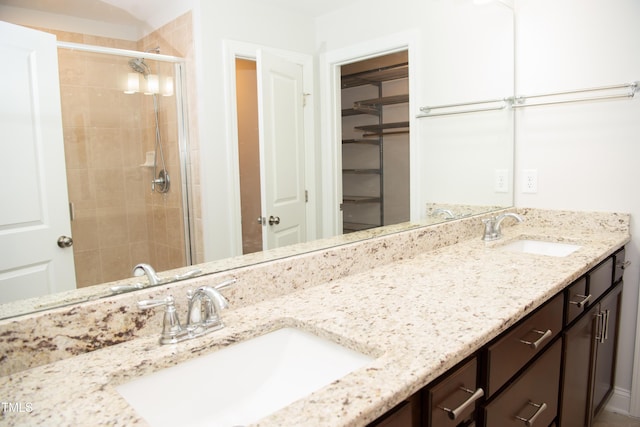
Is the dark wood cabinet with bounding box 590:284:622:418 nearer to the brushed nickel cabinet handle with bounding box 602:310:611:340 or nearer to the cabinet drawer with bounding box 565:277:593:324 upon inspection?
the brushed nickel cabinet handle with bounding box 602:310:611:340

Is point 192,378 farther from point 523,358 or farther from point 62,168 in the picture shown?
point 523,358

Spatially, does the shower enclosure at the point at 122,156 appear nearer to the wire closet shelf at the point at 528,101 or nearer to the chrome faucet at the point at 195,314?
the chrome faucet at the point at 195,314

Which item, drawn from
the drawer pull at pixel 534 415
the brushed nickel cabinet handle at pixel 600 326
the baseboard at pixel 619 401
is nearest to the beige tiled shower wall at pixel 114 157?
the drawer pull at pixel 534 415

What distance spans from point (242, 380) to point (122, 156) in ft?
1.93

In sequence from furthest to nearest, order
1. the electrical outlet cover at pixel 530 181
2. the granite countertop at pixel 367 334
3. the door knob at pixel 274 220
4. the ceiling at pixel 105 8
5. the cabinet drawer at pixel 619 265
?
1. the electrical outlet cover at pixel 530 181
2. the cabinet drawer at pixel 619 265
3. the door knob at pixel 274 220
4. the ceiling at pixel 105 8
5. the granite countertop at pixel 367 334

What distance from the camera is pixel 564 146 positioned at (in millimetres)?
2225

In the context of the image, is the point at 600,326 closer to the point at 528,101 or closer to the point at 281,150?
the point at 528,101

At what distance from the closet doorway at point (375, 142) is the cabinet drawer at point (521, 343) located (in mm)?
655

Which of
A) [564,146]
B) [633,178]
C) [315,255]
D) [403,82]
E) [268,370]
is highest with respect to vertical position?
[403,82]

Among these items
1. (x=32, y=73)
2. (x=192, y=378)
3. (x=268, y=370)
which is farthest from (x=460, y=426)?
(x=32, y=73)

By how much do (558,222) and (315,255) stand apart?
1.56m

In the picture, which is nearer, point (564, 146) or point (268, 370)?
point (268, 370)

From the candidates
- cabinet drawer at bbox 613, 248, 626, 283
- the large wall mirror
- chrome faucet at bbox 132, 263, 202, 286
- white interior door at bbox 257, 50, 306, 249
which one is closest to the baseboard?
cabinet drawer at bbox 613, 248, 626, 283

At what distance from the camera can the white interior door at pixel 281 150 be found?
1.30 meters
